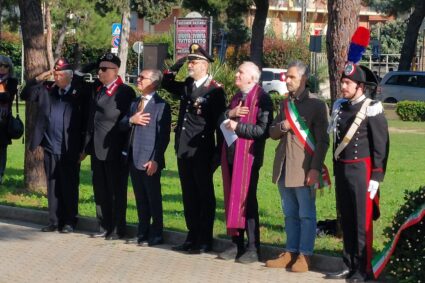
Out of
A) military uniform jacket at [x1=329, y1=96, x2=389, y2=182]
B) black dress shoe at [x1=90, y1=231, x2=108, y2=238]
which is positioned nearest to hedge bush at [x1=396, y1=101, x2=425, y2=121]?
black dress shoe at [x1=90, y1=231, x2=108, y2=238]

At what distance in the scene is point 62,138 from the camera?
38.3 ft

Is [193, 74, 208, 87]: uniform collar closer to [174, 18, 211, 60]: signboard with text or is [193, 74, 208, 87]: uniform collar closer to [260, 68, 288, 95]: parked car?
[174, 18, 211, 60]: signboard with text

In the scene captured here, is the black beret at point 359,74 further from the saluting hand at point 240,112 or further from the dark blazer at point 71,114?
the dark blazer at point 71,114

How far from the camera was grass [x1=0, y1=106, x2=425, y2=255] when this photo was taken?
11070 mm

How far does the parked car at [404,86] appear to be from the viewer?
4409cm

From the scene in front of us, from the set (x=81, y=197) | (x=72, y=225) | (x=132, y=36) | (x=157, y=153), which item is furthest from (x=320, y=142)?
(x=132, y=36)

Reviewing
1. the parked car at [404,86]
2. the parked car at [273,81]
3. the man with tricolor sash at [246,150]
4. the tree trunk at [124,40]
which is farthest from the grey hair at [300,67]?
the parked car at [273,81]

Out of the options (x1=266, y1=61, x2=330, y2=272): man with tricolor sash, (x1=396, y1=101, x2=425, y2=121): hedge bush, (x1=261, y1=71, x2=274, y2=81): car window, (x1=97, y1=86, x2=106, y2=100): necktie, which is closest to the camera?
(x1=266, y1=61, x2=330, y2=272): man with tricolor sash

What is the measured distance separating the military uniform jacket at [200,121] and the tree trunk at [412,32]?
116ft

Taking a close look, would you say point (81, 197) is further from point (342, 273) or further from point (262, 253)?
point (342, 273)

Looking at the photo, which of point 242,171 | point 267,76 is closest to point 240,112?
point 242,171

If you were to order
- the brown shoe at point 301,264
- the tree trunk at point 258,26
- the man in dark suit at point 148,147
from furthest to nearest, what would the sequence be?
the tree trunk at point 258,26 → the man in dark suit at point 148,147 → the brown shoe at point 301,264

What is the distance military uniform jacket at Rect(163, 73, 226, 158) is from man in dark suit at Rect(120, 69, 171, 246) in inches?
14.8

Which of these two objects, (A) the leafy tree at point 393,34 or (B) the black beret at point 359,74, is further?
(A) the leafy tree at point 393,34
